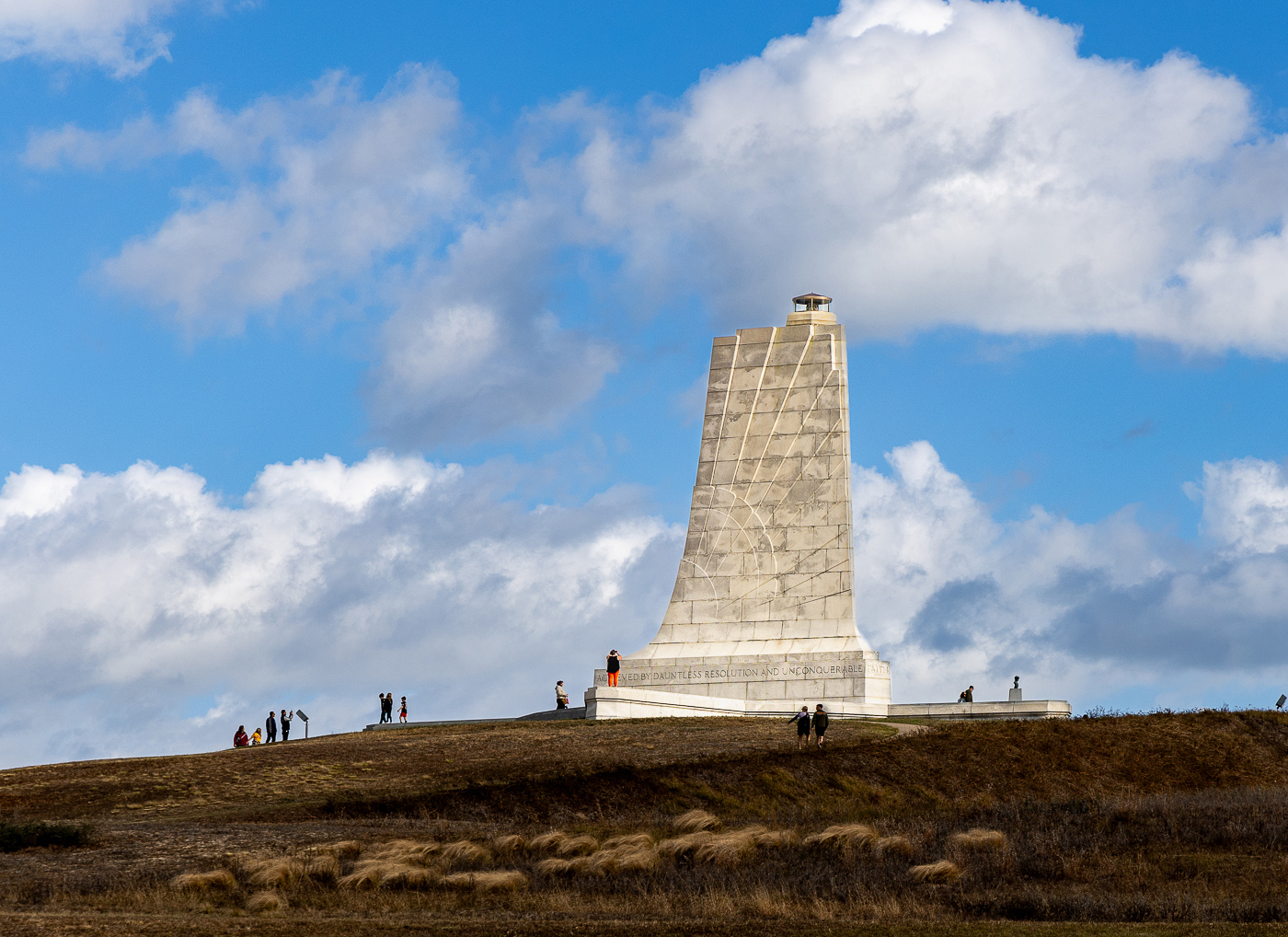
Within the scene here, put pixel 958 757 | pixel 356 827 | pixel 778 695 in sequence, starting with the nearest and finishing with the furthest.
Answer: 1. pixel 356 827
2. pixel 958 757
3. pixel 778 695

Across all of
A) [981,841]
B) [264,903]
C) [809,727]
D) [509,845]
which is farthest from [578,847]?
[809,727]

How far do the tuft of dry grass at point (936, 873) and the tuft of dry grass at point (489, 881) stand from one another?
3906 millimetres

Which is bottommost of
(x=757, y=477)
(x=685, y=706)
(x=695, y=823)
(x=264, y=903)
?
(x=264, y=903)

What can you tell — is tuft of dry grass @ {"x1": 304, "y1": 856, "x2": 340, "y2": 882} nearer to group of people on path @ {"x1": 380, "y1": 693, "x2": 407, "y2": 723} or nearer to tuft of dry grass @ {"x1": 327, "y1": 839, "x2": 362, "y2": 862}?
tuft of dry grass @ {"x1": 327, "y1": 839, "x2": 362, "y2": 862}

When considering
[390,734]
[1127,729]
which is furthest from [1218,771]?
[390,734]

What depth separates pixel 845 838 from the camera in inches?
692

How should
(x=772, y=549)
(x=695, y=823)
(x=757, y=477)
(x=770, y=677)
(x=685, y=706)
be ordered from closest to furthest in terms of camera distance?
(x=695, y=823) < (x=685, y=706) < (x=770, y=677) < (x=772, y=549) < (x=757, y=477)

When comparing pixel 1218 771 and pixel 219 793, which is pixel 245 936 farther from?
pixel 1218 771

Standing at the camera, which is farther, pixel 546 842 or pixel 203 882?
pixel 546 842

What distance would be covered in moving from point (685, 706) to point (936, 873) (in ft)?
66.3

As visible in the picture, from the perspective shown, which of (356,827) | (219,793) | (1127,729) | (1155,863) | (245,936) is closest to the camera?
(245,936)

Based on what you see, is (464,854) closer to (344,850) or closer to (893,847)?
(344,850)

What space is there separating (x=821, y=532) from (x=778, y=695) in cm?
458

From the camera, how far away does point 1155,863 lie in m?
16.4
